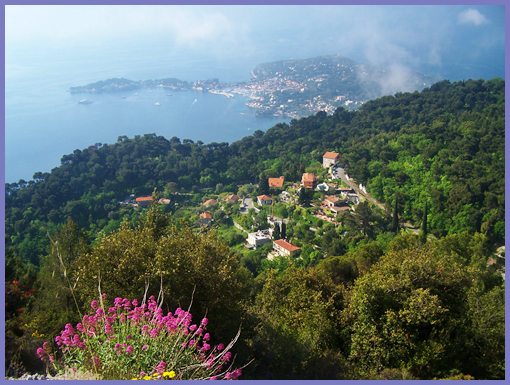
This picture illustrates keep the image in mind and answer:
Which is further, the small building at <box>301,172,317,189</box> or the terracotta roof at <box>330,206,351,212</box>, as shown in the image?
the small building at <box>301,172,317,189</box>

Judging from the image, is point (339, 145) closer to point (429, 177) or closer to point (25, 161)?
point (429, 177)

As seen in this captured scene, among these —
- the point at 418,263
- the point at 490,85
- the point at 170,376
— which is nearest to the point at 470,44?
the point at 490,85

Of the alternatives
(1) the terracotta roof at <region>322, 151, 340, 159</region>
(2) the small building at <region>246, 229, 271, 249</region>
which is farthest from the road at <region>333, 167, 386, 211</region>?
(2) the small building at <region>246, 229, 271, 249</region>

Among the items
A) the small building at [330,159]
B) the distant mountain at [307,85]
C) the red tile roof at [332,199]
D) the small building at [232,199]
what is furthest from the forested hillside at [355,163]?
the distant mountain at [307,85]

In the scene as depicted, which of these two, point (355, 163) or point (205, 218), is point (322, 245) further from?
point (355, 163)

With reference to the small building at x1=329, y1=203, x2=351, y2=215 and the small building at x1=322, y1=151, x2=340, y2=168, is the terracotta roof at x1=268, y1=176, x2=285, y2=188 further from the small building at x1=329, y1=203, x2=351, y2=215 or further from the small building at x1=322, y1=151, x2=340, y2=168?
the small building at x1=329, y1=203, x2=351, y2=215

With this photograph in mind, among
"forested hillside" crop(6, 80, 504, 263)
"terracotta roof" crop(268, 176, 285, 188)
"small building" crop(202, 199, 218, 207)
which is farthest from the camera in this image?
"terracotta roof" crop(268, 176, 285, 188)
